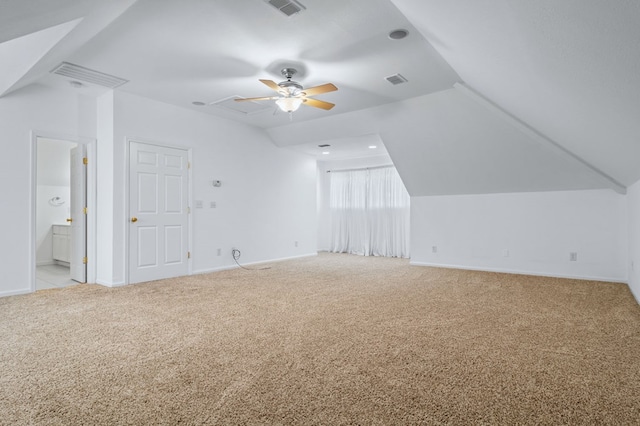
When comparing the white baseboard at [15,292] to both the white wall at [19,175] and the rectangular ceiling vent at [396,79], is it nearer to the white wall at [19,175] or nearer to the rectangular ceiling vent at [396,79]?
the white wall at [19,175]


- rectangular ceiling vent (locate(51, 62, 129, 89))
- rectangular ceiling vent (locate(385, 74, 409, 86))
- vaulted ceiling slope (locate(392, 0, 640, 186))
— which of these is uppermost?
rectangular ceiling vent (locate(385, 74, 409, 86))

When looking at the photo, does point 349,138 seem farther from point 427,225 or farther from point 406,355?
point 406,355

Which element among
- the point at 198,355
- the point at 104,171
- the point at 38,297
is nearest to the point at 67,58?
the point at 104,171

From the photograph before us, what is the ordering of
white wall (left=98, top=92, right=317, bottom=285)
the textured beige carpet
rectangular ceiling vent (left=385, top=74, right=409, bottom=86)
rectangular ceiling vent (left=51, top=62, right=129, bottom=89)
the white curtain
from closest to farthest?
1. the textured beige carpet
2. rectangular ceiling vent (left=51, top=62, right=129, bottom=89)
3. rectangular ceiling vent (left=385, top=74, right=409, bottom=86)
4. white wall (left=98, top=92, right=317, bottom=285)
5. the white curtain

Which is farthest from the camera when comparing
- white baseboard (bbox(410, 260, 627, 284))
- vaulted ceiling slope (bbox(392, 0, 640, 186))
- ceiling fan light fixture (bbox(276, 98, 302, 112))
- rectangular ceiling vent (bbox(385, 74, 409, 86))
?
white baseboard (bbox(410, 260, 627, 284))

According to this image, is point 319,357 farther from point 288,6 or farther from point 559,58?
point 288,6

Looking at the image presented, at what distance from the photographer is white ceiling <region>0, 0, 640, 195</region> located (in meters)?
1.79

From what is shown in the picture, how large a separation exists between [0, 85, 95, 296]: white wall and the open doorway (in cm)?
57

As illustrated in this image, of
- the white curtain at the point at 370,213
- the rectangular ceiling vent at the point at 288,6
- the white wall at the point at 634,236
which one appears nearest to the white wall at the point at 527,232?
the white wall at the point at 634,236

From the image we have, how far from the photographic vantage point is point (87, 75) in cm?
400

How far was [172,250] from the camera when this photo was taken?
17.3 feet

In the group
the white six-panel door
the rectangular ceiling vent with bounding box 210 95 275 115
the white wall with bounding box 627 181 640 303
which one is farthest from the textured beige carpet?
the rectangular ceiling vent with bounding box 210 95 275 115

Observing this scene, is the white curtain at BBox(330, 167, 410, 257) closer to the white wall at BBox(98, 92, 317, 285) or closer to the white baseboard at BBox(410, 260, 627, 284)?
the white wall at BBox(98, 92, 317, 285)

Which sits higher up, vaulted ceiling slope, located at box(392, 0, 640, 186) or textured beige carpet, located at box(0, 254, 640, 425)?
vaulted ceiling slope, located at box(392, 0, 640, 186)
